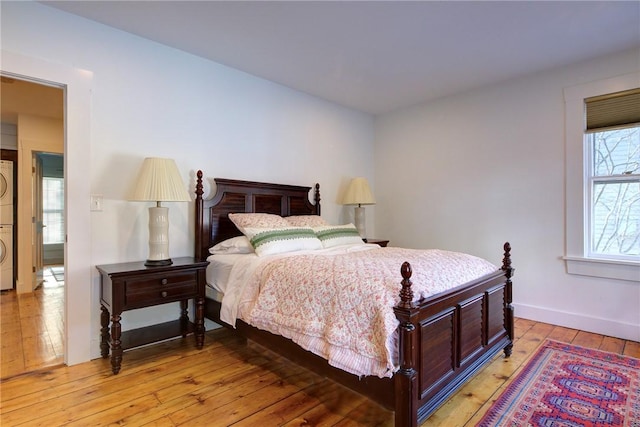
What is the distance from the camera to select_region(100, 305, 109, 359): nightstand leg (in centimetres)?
247

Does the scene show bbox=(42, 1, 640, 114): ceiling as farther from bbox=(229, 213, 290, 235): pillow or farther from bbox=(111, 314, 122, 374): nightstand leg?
bbox=(111, 314, 122, 374): nightstand leg

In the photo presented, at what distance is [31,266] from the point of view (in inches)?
186

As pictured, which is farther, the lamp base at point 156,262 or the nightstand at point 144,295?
the lamp base at point 156,262

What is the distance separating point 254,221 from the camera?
304 centimetres

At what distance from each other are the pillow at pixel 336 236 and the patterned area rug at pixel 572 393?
1761 millimetres

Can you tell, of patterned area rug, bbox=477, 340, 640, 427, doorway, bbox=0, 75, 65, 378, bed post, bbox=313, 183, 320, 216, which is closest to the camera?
patterned area rug, bbox=477, 340, 640, 427

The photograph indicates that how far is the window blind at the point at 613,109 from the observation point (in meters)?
2.90

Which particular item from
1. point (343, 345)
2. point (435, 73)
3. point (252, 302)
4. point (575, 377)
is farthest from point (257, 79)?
point (575, 377)

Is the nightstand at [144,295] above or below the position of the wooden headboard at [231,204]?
below

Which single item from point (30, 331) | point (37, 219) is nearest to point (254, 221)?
point (30, 331)

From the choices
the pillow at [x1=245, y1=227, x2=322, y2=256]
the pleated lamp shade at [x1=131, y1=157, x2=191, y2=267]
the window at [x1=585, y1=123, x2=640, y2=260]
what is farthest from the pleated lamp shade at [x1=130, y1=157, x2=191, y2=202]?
the window at [x1=585, y1=123, x2=640, y2=260]

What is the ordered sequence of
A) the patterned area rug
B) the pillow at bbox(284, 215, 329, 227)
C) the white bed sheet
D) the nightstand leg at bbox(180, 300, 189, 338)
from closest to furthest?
the patterned area rug, the white bed sheet, the nightstand leg at bbox(180, 300, 189, 338), the pillow at bbox(284, 215, 329, 227)

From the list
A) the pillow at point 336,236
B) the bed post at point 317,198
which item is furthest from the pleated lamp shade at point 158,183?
the bed post at point 317,198

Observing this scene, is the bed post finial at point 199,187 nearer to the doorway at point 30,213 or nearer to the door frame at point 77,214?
the door frame at point 77,214
